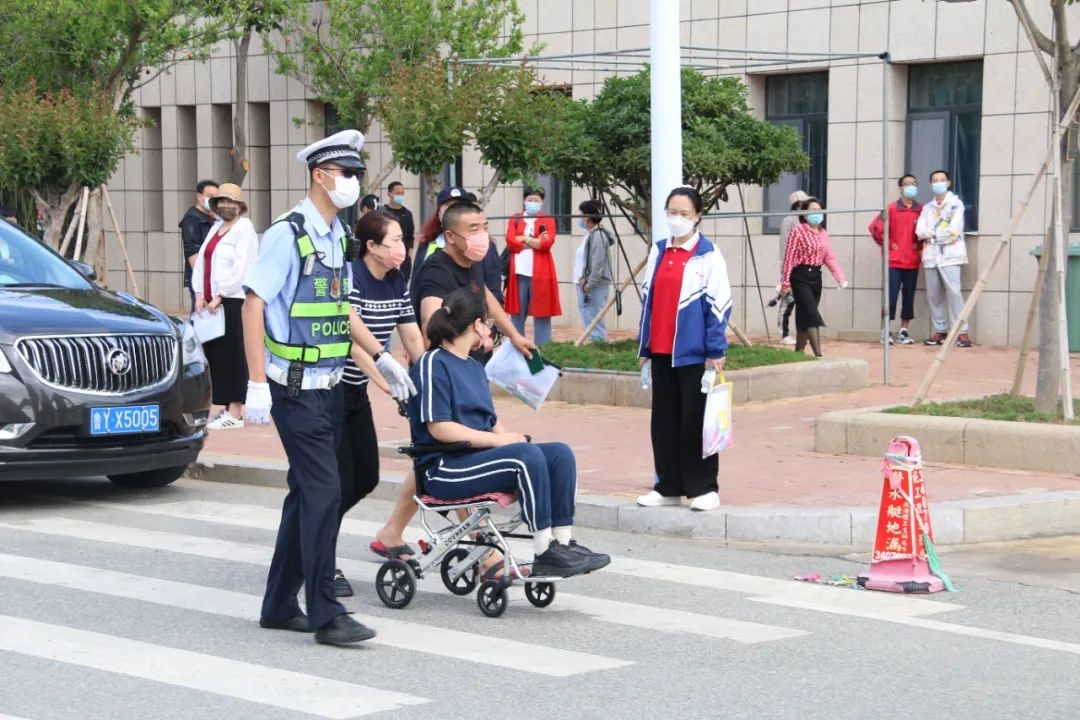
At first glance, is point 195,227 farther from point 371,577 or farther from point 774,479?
point 371,577

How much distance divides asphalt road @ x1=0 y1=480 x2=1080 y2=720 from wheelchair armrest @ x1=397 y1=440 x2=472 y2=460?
0.70m

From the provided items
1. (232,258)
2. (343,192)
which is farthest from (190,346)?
(343,192)

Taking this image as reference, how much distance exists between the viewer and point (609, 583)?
819cm

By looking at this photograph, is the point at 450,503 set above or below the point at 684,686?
above

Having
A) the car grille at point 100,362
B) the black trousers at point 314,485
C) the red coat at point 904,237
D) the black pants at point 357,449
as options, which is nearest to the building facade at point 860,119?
the red coat at point 904,237

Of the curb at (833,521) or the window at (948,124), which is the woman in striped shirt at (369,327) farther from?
the window at (948,124)

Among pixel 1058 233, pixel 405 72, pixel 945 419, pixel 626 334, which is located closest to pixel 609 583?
pixel 945 419

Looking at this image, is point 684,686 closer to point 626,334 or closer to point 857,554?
point 857,554

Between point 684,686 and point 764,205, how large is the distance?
53.4ft

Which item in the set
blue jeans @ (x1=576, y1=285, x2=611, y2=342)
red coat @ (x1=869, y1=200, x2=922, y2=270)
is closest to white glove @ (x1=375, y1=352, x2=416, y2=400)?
blue jeans @ (x1=576, y1=285, x2=611, y2=342)

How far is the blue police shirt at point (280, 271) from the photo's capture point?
272 inches

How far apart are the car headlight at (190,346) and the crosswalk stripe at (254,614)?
2254 mm

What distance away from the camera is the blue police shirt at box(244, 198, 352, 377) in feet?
22.6

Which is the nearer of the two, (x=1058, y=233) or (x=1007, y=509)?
(x=1007, y=509)
